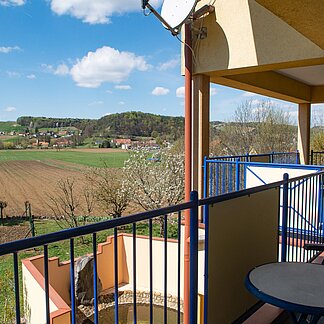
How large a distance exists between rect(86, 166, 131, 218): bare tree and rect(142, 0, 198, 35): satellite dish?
8614 millimetres

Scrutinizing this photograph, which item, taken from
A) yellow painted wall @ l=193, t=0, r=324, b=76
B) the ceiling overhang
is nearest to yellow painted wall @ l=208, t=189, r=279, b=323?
the ceiling overhang

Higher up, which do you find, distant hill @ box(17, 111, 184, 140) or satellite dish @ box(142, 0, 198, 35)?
satellite dish @ box(142, 0, 198, 35)

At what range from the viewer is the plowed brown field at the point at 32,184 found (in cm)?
1364

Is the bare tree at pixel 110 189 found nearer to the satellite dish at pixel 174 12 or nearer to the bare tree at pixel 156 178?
the bare tree at pixel 156 178

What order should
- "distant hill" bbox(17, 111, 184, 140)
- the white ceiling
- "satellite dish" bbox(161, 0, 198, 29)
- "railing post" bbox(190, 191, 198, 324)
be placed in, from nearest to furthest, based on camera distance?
"railing post" bbox(190, 191, 198, 324) → "satellite dish" bbox(161, 0, 198, 29) → the white ceiling → "distant hill" bbox(17, 111, 184, 140)

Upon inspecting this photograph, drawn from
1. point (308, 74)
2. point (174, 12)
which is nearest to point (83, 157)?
point (308, 74)

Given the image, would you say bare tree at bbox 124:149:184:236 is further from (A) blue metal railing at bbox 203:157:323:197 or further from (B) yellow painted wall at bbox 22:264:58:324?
(A) blue metal railing at bbox 203:157:323:197

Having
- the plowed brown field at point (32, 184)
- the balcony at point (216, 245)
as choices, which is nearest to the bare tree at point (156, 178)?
the plowed brown field at point (32, 184)

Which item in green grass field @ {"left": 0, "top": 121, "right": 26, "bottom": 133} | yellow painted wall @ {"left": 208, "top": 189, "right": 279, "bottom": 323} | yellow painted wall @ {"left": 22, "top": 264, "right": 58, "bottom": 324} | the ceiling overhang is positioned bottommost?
yellow painted wall @ {"left": 22, "top": 264, "right": 58, "bottom": 324}

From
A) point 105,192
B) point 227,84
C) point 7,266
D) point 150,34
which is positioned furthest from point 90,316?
point 150,34

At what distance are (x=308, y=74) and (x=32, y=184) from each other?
38.6ft

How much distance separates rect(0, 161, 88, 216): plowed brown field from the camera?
13.6 m

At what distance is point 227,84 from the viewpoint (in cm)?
642

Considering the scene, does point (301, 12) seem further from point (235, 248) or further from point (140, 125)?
point (140, 125)
